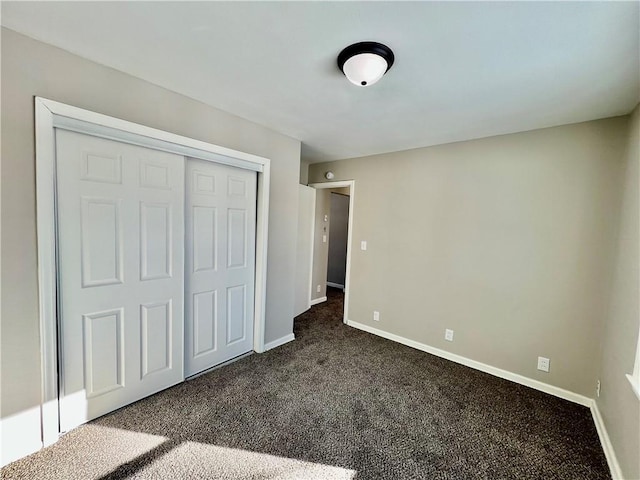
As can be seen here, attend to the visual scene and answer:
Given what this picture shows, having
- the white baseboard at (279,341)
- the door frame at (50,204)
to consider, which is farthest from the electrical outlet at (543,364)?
the door frame at (50,204)

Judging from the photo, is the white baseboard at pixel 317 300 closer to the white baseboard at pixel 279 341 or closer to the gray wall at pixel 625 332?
the white baseboard at pixel 279 341

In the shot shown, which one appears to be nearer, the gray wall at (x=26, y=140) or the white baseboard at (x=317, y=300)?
the gray wall at (x=26, y=140)

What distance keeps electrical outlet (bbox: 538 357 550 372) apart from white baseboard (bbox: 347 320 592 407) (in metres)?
0.13

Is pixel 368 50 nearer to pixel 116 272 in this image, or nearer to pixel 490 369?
pixel 116 272

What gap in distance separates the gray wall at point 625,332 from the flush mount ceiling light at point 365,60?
181 cm

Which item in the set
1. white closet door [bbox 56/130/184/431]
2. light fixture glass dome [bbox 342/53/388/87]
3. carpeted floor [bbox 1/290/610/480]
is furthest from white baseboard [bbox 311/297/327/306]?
light fixture glass dome [bbox 342/53/388/87]

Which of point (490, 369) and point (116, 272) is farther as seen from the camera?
point (490, 369)

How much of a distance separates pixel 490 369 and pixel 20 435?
11.8 ft

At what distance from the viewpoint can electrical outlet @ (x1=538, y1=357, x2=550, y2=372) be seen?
2.38 m

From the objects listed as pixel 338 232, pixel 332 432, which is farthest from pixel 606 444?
pixel 338 232

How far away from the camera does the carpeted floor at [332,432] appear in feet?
5.02

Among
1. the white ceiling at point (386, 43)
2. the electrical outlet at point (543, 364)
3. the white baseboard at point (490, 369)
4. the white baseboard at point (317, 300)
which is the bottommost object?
the white baseboard at point (490, 369)

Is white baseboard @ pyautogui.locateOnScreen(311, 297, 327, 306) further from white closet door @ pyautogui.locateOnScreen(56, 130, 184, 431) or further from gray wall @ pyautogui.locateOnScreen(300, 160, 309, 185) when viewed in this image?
white closet door @ pyautogui.locateOnScreen(56, 130, 184, 431)

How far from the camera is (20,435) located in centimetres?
152
